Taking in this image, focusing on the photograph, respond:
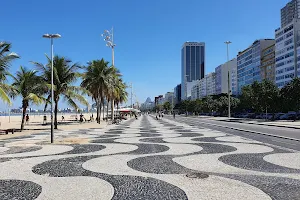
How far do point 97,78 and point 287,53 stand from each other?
290ft

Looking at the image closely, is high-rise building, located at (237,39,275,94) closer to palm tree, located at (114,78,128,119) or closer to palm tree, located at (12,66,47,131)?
palm tree, located at (114,78,128,119)

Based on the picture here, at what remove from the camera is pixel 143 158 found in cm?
1283

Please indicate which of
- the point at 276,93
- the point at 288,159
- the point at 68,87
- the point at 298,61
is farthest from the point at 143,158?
the point at 298,61

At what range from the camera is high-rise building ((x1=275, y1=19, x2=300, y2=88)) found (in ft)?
349

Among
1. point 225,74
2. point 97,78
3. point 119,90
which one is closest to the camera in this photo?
point 97,78

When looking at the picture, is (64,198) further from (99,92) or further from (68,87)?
(99,92)

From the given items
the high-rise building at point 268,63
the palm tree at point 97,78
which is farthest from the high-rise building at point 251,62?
the palm tree at point 97,78

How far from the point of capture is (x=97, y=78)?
43469mm

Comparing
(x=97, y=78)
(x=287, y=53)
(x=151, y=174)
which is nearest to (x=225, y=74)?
(x=287, y=53)

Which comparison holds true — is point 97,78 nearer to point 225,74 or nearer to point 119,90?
point 119,90

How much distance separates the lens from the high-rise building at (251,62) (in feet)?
455

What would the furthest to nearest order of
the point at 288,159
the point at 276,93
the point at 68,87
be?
the point at 276,93
the point at 68,87
the point at 288,159

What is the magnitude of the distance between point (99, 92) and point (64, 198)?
37.8m

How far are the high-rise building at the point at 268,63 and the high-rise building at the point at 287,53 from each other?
27.8 feet
